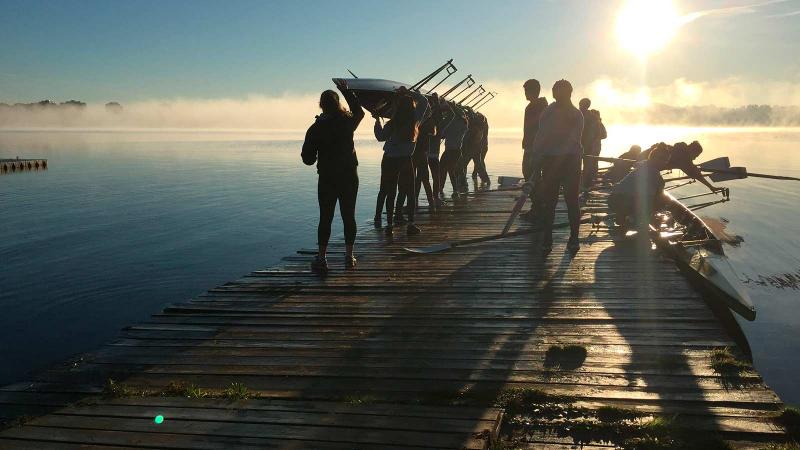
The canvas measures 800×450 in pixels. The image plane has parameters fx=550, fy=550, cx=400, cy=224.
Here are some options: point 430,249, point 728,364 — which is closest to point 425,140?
point 430,249

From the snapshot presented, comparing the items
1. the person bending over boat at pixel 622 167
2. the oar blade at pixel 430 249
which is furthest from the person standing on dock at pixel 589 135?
the oar blade at pixel 430 249

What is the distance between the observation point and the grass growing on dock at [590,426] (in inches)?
128

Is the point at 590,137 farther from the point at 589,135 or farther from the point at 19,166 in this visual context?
the point at 19,166

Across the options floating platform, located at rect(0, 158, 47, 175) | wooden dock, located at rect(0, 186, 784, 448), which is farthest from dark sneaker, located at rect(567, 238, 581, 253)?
floating platform, located at rect(0, 158, 47, 175)

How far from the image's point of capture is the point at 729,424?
11.2 ft

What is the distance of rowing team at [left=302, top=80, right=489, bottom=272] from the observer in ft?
23.8

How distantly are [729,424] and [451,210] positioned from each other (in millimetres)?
11931

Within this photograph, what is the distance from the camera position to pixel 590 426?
345 centimetres

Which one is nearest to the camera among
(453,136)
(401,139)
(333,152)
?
(333,152)

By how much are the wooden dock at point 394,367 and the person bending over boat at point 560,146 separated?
1.57 m

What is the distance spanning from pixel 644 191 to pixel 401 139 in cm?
438

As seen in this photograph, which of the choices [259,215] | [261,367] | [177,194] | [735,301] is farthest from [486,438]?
[177,194]

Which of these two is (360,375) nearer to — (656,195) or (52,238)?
(656,195)

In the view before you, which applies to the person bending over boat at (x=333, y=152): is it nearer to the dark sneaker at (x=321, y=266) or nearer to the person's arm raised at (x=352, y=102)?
the person's arm raised at (x=352, y=102)
